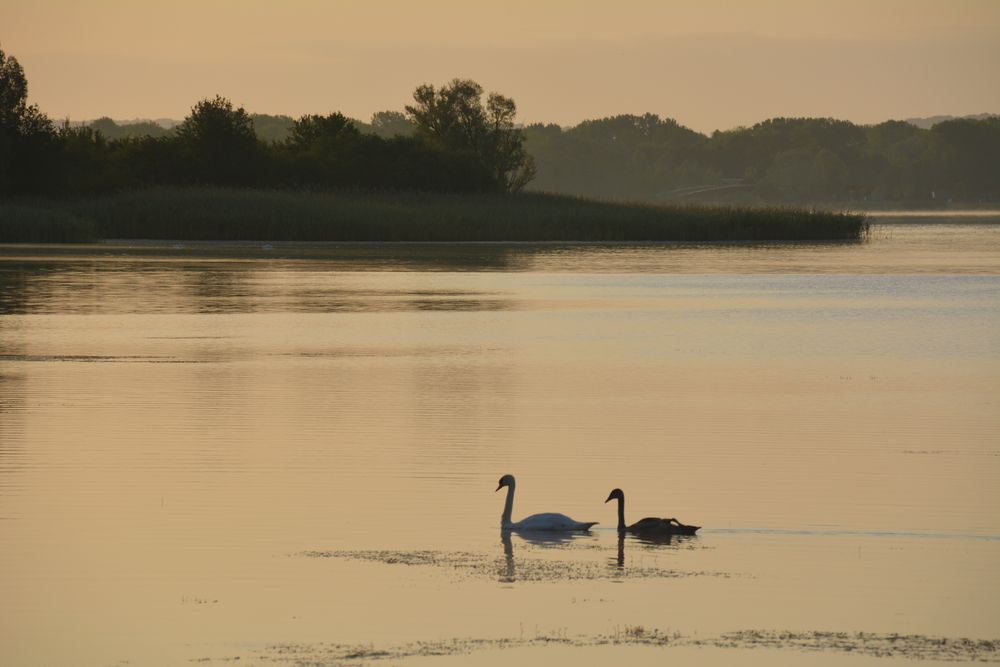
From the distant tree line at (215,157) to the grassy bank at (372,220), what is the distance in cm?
187

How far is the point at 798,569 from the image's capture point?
12.0 m

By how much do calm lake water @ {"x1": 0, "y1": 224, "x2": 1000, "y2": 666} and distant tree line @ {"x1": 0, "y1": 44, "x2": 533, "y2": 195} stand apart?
38928 millimetres

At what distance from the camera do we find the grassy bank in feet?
227

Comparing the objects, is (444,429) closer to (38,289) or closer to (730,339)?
(730,339)

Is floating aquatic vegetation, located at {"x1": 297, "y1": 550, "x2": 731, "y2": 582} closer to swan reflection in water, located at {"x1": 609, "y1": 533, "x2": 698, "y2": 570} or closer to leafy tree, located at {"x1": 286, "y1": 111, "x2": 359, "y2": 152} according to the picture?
swan reflection in water, located at {"x1": 609, "y1": 533, "x2": 698, "y2": 570}

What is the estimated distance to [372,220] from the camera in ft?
235

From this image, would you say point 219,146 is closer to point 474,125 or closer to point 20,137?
point 20,137

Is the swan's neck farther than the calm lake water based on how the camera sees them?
Yes

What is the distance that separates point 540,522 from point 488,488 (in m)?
2.21

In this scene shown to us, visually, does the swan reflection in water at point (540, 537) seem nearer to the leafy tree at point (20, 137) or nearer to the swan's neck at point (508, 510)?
the swan's neck at point (508, 510)

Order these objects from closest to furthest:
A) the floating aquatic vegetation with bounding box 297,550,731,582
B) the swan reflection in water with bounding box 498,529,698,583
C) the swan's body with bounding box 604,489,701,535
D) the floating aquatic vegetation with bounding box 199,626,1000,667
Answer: the floating aquatic vegetation with bounding box 199,626,1000,667 < the floating aquatic vegetation with bounding box 297,550,731,582 < the swan reflection in water with bounding box 498,529,698,583 < the swan's body with bounding box 604,489,701,535

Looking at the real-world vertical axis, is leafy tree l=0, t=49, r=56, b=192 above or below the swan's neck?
above

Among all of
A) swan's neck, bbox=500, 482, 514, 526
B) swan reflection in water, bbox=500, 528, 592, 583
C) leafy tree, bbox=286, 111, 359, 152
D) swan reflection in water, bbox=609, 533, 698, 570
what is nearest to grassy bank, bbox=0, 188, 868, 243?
leafy tree, bbox=286, 111, 359, 152

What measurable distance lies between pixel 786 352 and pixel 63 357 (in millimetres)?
11300
